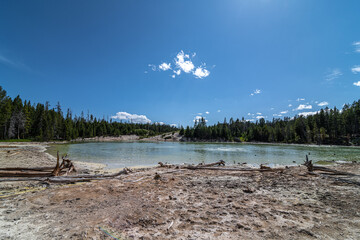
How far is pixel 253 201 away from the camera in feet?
20.5

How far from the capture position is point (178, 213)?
5152mm

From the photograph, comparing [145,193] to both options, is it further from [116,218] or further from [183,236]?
[183,236]

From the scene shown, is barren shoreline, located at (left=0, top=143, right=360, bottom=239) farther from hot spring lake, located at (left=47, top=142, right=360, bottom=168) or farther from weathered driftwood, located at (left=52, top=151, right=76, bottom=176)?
hot spring lake, located at (left=47, top=142, right=360, bottom=168)

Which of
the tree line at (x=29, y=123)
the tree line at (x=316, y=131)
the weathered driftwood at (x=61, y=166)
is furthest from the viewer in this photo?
the tree line at (x=316, y=131)

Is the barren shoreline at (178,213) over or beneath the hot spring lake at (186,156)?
over

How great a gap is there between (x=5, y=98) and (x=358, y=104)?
182499 mm

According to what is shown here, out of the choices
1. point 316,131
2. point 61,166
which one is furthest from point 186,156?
point 316,131

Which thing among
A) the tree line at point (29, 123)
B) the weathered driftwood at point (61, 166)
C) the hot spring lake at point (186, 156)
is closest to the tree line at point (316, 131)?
the hot spring lake at point (186, 156)

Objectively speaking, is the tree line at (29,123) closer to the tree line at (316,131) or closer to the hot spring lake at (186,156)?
the hot spring lake at (186,156)

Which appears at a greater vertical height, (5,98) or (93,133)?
(5,98)

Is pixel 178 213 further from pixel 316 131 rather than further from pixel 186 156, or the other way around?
pixel 316 131

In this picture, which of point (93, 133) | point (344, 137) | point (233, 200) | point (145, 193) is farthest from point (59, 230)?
point (93, 133)

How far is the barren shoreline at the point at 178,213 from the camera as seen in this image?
12.9 feet

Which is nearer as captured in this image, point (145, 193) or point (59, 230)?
point (59, 230)
